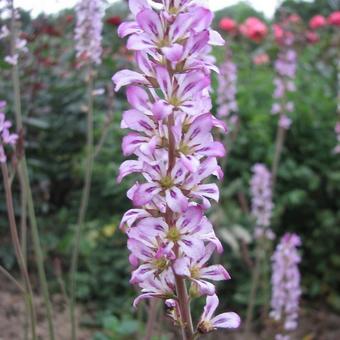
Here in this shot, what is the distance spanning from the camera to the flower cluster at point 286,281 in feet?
9.66

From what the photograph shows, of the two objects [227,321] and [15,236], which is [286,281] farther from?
[227,321]

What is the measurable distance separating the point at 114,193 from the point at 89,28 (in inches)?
95.6

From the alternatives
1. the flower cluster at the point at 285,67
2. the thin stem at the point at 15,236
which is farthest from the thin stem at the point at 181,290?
the flower cluster at the point at 285,67

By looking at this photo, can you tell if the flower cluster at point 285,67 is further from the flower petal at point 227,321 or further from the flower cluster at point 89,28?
the flower petal at point 227,321

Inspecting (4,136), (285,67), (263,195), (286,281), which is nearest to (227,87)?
(285,67)

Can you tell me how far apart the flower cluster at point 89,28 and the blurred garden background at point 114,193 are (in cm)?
155

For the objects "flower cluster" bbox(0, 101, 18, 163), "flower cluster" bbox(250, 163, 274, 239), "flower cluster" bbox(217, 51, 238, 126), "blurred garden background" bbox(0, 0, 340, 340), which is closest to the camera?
"flower cluster" bbox(0, 101, 18, 163)

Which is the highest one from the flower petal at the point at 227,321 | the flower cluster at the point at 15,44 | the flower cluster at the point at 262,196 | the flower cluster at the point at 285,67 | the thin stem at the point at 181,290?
the flower cluster at the point at 285,67

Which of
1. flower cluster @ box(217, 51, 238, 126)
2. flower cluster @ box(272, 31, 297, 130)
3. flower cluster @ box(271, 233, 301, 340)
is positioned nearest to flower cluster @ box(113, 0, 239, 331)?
flower cluster @ box(271, 233, 301, 340)

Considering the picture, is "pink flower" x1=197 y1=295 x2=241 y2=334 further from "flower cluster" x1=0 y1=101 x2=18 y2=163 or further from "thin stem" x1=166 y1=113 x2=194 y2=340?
"flower cluster" x1=0 y1=101 x2=18 y2=163

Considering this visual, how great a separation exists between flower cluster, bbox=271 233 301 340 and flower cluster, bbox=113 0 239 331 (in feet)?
5.87

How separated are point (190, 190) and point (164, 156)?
89mm

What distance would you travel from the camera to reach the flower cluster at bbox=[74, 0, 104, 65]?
98.6 inches

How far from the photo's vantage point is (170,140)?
1164 mm
